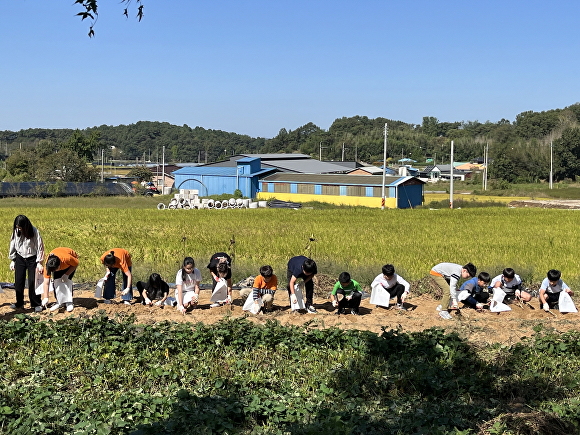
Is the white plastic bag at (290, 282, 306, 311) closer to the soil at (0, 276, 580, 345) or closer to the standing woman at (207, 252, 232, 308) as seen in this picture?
the soil at (0, 276, 580, 345)

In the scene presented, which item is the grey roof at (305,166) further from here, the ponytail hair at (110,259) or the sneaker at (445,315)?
the sneaker at (445,315)

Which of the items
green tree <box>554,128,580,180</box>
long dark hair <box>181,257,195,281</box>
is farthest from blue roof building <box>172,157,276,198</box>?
long dark hair <box>181,257,195,281</box>

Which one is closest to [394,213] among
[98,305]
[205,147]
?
[98,305]

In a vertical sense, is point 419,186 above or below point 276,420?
above

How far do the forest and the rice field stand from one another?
36.0 metres

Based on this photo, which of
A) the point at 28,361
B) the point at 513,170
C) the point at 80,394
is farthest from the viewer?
the point at 513,170

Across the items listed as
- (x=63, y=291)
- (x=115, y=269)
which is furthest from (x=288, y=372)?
(x=115, y=269)

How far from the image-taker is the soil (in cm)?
972

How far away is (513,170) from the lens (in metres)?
78.9

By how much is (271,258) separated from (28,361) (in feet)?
34.6

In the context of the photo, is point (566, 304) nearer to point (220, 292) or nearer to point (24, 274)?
point (220, 292)

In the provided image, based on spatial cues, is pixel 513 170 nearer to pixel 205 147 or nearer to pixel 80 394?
pixel 80 394

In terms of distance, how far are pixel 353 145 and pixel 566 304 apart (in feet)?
360

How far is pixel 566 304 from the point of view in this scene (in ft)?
37.1
